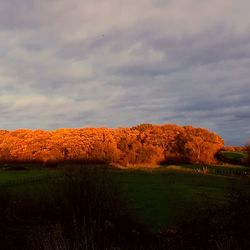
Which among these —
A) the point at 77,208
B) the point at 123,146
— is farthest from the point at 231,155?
the point at 77,208

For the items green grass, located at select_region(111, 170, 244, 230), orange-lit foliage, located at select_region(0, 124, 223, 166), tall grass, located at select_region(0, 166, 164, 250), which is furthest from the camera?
orange-lit foliage, located at select_region(0, 124, 223, 166)

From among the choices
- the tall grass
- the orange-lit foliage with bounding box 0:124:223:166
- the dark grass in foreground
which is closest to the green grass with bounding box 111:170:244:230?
the dark grass in foreground

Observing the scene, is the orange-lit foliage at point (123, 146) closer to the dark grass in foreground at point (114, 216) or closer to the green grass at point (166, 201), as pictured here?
the green grass at point (166, 201)

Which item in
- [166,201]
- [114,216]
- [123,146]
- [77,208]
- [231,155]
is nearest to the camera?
[114,216]

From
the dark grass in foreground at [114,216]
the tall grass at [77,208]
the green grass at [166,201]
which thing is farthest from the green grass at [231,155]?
the tall grass at [77,208]

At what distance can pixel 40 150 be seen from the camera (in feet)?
246

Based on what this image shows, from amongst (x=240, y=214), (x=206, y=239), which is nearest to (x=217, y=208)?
(x=240, y=214)

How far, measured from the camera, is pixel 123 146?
72.7 meters

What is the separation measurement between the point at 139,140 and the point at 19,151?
18.7 meters

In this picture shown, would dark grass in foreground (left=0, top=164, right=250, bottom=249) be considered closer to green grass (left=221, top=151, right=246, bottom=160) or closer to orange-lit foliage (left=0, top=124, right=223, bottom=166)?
green grass (left=221, top=151, right=246, bottom=160)

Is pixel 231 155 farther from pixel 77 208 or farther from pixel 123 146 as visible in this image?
pixel 77 208

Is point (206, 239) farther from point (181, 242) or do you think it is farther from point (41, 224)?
point (41, 224)

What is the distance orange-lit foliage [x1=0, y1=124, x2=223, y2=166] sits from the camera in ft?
224

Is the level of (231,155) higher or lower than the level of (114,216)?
higher
